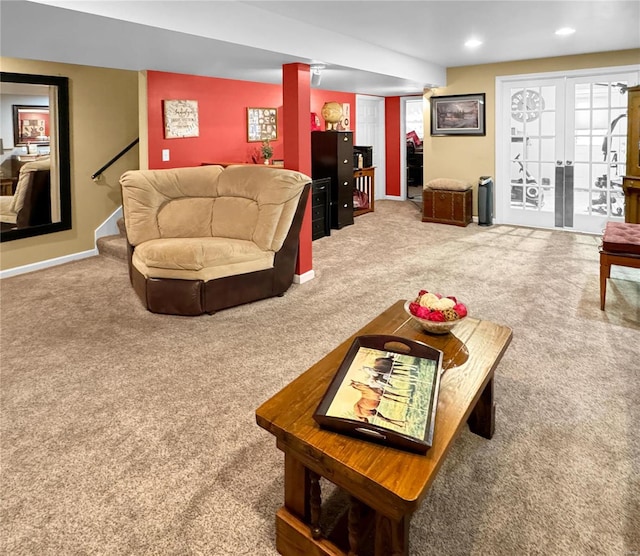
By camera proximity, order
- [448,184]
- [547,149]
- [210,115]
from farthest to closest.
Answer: [448,184], [547,149], [210,115]

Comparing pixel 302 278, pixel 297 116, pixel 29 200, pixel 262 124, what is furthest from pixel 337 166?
pixel 29 200

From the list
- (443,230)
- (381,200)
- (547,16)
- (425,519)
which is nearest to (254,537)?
(425,519)

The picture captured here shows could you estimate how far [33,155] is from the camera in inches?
204

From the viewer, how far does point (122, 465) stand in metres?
2.06

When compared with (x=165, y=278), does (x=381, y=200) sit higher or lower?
higher

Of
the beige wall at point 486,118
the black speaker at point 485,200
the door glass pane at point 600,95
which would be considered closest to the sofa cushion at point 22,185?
the beige wall at point 486,118

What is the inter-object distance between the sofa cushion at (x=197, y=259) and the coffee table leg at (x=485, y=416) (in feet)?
7.48

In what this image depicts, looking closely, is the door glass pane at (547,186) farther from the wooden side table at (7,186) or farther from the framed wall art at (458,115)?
the wooden side table at (7,186)

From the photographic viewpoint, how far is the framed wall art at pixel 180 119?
5340mm

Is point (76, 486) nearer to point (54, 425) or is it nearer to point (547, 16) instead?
point (54, 425)

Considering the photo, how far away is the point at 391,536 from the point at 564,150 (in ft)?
21.4

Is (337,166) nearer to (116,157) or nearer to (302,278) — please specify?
(302,278)

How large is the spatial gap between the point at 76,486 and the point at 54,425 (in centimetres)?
55

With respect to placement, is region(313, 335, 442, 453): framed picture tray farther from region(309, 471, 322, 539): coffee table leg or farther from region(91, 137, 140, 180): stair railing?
region(91, 137, 140, 180): stair railing
